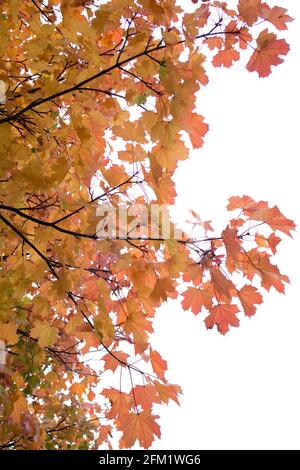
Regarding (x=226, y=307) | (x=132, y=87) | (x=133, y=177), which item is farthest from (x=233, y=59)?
(x=226, y=307)

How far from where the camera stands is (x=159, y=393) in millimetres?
1548

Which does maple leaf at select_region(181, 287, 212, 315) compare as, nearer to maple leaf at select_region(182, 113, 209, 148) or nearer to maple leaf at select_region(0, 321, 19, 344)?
maple leaf at select_region(182, 113, 209, 148)

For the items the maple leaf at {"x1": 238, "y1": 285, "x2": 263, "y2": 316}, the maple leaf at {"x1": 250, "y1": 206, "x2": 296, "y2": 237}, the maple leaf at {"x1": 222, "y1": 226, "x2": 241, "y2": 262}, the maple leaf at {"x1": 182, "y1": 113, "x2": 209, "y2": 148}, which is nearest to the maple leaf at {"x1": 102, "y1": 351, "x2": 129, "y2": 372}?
the maple leaf at {"x1": 238, "y1": 285, "x2": 263, "y2": 316}

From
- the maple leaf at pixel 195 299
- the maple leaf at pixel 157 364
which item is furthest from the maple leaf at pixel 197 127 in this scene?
the maple leaf at pixel 157 364

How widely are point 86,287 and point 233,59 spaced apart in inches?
47.4

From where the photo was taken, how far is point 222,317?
1577 mm

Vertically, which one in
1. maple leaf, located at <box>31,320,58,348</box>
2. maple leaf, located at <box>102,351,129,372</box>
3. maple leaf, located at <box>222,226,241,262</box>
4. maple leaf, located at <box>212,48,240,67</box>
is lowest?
maple leaf, located at <box>102,351,129,372</box>

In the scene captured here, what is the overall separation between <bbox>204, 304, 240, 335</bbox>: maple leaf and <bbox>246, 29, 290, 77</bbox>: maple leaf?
897 millimetres

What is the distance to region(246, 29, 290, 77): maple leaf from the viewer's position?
1503mm

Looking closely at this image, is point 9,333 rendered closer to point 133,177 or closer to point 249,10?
point 133,177

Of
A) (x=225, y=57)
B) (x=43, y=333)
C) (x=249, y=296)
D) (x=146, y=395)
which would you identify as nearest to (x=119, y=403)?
(x=146, y=395)

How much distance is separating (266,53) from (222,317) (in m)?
0.99
